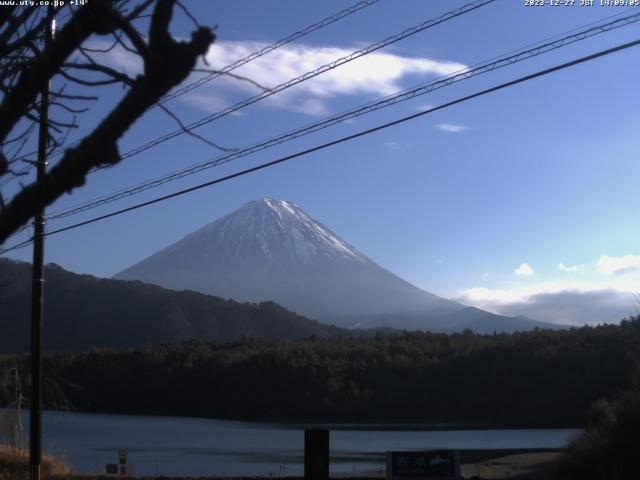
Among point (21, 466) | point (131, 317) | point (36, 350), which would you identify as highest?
point (131, 317)

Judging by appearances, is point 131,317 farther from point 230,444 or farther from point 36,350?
point 36,350

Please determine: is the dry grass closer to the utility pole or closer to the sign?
the utility pole

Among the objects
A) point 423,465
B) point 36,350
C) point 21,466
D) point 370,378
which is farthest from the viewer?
point 370,378

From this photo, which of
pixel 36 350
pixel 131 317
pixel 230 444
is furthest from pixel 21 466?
pixel 131 317

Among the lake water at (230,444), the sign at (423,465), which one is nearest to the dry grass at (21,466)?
the lake water at (230,444)

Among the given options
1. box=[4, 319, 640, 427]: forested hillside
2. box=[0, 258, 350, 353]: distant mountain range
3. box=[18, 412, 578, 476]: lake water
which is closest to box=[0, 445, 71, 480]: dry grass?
box=[18, 412, 578, 476]: lake water
